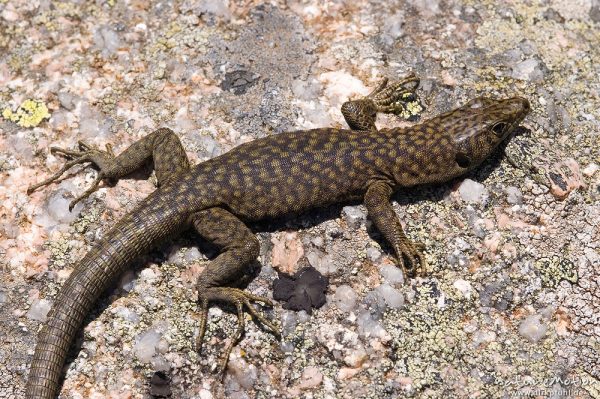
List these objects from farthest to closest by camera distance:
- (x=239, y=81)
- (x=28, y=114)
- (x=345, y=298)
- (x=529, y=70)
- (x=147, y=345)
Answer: (x=529, y=70) → (x=239, y=81) → (x=28, y=114) → (x=345, y=298) → (x=147, y=345)

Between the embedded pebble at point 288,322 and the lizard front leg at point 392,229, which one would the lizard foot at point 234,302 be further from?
the lizard front leg at point 392,229

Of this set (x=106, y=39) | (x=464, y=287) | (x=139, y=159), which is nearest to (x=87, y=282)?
(x=139, y=159)

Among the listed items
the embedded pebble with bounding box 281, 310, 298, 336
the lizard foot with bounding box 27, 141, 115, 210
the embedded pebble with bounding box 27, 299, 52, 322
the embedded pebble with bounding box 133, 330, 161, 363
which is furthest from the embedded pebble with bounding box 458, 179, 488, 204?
the embedded pebble with bounding box 27, 299, 52, 322

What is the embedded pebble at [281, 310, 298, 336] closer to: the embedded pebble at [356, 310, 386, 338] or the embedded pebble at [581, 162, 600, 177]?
the embedded pebble at [356, 310, 386, 338]

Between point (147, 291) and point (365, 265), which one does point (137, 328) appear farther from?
point (365, 265)

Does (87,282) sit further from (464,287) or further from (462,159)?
(462,159)

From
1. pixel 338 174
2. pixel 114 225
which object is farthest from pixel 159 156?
pixel 338 174
